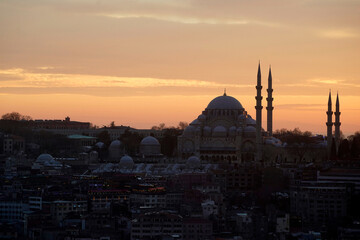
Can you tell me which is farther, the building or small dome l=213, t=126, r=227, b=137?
small dome l=213, t=126, r=227, b=137

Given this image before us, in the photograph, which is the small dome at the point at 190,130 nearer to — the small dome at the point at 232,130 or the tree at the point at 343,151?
the small dome at the point at 232,130

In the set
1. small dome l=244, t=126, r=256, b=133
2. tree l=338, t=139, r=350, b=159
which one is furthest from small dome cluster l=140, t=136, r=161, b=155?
tree l=338, t=139, r=350, b=159

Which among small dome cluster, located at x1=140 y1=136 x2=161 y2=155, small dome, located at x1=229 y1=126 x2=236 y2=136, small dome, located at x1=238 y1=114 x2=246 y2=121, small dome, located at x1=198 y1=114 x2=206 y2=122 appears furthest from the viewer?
small dome, located at x1=198 y1=114 x2=206 y2=122

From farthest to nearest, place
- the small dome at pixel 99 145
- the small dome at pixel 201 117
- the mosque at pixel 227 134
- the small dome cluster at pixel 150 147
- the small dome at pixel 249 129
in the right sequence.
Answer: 1. the small dome at pixel 99 145
2. the small dome at pixel 201 117
3. the small dome cluster at pixel 150 147
4. the small dome at pixel 249 129
5. the mosque at pixel 227 134

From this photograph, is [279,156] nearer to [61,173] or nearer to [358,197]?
[61,173]

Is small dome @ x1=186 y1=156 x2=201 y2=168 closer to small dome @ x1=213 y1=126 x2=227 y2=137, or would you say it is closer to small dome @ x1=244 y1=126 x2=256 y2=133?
small dome @ x1=244 y1=126 x2=256 y2=133

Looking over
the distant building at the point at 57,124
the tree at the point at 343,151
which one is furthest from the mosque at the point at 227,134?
the distant building at the point at 57,124

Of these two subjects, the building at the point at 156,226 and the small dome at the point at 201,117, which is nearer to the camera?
the building at the point at 156,226

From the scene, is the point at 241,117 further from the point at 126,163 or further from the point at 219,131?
the point at 126,163
